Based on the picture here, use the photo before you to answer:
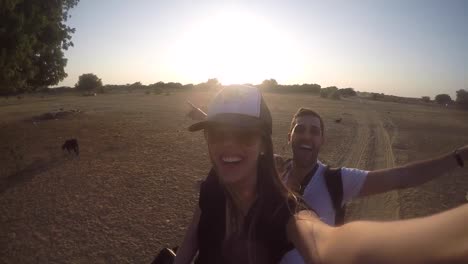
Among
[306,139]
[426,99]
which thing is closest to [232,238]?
[306,139]

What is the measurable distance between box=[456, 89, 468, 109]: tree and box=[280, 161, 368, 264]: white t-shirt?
205 feet

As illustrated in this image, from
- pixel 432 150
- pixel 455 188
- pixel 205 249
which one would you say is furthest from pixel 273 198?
pixel 432 150

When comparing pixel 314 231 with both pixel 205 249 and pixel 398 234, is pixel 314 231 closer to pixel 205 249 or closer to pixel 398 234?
pixel 398 234

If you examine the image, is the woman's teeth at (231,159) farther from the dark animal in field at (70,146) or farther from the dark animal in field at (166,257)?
the dark animal in field at (70,146)

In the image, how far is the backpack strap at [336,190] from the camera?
2.53 metres

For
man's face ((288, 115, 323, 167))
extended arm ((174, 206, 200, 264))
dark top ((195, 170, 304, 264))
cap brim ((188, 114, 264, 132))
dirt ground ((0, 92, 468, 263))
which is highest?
cap brim ((188, 114, 264, 132))

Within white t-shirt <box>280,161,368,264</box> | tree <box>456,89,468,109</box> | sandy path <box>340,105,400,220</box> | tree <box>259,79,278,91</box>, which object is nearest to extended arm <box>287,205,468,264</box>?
white t-shirt <box>280,161,368,264</box>

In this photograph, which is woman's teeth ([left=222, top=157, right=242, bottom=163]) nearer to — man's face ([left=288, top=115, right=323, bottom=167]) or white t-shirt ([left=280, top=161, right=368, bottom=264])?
white t-shirt ([left=280, top=161, right=368, bottom=264])

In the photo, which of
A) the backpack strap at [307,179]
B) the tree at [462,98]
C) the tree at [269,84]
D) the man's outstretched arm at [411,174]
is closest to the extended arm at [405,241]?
the backpack strap at [307,179]

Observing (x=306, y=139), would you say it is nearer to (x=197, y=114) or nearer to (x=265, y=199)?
(x=197, y=114)

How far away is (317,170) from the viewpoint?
2.77 metres

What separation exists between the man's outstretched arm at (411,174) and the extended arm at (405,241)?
1908 millimetres

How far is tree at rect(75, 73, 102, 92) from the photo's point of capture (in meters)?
68.4

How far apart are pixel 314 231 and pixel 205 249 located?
0.90 metres
